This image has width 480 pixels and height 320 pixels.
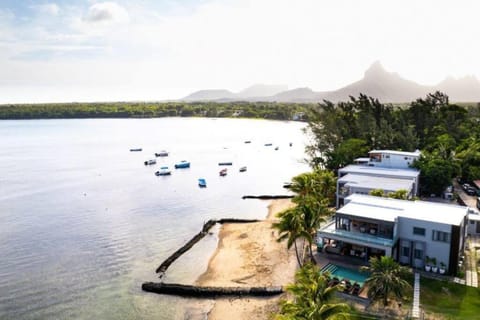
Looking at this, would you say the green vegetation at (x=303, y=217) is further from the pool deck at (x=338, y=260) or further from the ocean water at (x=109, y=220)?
the ocean water at (x=109, y=220)

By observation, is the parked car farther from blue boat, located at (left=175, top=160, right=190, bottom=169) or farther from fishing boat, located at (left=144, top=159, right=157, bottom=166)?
fishing boat, located at (left=144, top=159, right=157, bottom=166)

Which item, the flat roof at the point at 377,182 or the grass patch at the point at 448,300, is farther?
the flat roof at the point at 377,182

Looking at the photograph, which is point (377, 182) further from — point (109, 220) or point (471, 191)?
point (109, 220)

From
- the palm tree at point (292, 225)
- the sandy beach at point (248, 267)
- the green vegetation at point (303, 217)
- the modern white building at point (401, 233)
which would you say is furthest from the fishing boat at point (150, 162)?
the palm tree at point (292, 225)

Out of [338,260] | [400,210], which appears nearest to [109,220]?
[338,260]

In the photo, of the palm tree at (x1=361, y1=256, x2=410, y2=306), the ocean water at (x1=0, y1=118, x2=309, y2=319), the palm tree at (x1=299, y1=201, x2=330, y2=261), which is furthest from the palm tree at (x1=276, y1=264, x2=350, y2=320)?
the ocean water at (x1=0, y1=118, x2=309, y2=319)

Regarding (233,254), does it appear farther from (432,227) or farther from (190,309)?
(432,227)

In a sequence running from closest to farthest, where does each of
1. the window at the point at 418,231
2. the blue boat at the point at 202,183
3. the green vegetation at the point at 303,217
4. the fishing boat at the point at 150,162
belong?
1. the window at the point at 418,231
2. the green vegetation at the point at 303,217
3. the blue boat at the point at 202,183
4. the fishing boat at the point at 150,162
